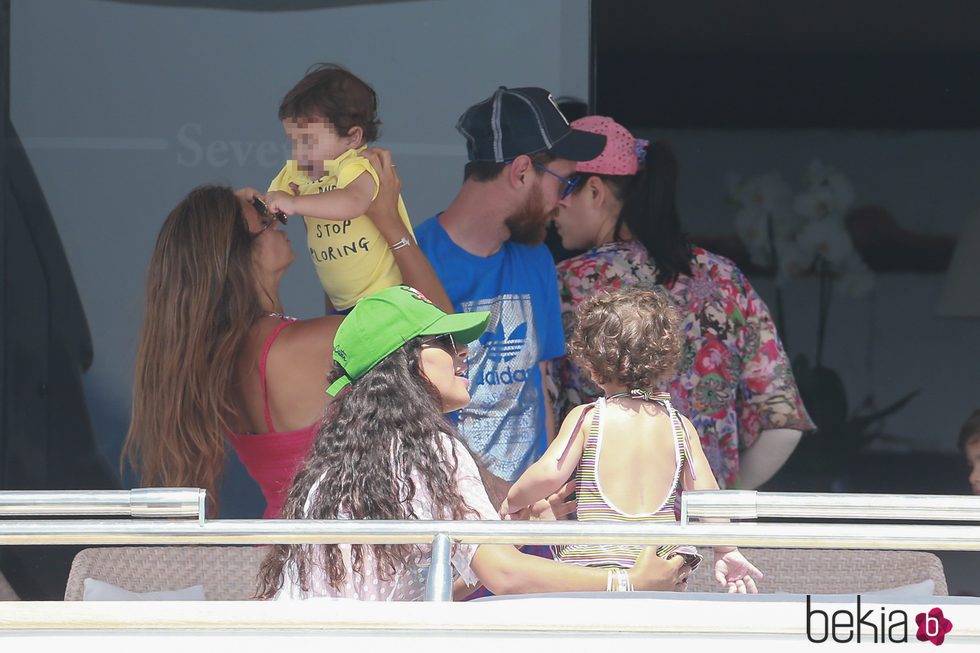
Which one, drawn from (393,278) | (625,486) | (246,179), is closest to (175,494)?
(625,486)

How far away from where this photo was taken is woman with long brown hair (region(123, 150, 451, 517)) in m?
2.66

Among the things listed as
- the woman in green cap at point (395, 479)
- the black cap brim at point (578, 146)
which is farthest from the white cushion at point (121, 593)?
the black cap brim at point (578, 146)

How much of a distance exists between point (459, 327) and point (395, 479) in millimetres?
300

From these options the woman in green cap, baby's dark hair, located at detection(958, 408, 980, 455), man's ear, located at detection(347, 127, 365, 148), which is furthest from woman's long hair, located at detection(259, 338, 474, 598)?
baby's dark hair, located at detection(958, 408, 980, 455)

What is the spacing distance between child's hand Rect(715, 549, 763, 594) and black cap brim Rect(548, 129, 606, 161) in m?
1.23

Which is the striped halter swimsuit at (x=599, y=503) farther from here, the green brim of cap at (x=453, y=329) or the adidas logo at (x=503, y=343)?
the adidas logo at (x=503, y=343)

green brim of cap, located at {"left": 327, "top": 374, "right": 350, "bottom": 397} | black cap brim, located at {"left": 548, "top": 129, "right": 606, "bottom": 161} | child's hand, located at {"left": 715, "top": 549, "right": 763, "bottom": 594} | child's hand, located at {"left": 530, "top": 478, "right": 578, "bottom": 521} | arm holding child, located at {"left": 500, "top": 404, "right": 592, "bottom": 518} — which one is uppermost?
black cap brim, located at {"left": 548, "top": 129, "right": 606, "bottom": 161}

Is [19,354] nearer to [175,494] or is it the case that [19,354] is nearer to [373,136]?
[373,136]

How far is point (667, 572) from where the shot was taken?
2.12m

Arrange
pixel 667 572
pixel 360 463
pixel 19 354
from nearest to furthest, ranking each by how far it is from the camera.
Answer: pixel 360 463
pixel 667 572
pixel 19 354

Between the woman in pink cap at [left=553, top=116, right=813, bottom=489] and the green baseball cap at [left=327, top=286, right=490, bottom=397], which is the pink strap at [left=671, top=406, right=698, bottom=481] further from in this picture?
the woman in pink cap at [left=553, top=116, right=813, bottom=489]

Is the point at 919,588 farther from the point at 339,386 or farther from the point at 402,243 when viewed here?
the point at 339,386

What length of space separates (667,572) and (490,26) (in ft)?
7.58

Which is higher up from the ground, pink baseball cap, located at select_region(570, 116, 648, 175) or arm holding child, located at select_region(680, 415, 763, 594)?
pink baseball cap, located at select_region(570, 116, 648, 175)
